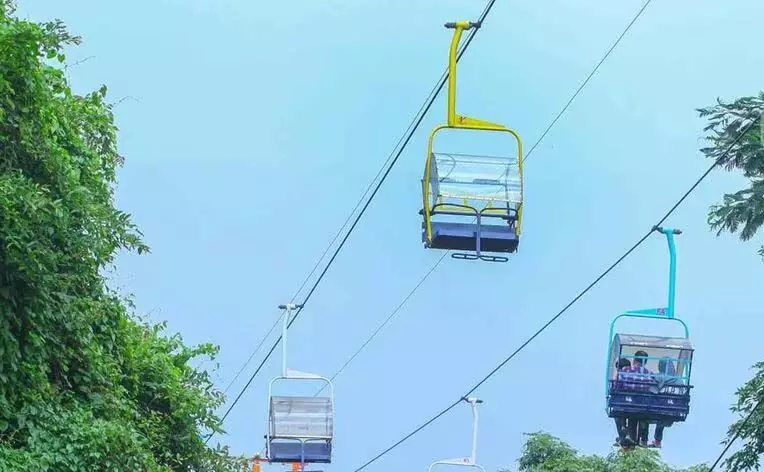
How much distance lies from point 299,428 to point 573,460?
569cm

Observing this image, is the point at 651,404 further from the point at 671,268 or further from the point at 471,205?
the point at 471,205

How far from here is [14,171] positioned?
11.1 meters

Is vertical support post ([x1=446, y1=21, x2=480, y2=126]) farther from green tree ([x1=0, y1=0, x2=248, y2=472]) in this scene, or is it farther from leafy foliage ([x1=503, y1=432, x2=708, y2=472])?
leafy foliage ([x1=503, y1=432, x2=708, y2=472])

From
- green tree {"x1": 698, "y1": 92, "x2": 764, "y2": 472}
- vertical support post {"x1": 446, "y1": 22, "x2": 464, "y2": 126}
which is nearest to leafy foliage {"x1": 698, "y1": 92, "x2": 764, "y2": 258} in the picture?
green tree {"x1": 698, "y1": 92, "x2": 764, "y2": 472}

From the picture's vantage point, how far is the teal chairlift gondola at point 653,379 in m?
21.2

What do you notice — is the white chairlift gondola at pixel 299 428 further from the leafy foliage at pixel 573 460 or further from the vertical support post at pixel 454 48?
the vertical support post at pixel 454 48

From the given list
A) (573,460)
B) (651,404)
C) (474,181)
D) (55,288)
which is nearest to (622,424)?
(651,404)

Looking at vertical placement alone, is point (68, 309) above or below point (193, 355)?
below

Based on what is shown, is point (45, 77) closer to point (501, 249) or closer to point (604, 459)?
point (501, 249)

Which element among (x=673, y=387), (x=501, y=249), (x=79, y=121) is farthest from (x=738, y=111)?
(x=79, y=121)

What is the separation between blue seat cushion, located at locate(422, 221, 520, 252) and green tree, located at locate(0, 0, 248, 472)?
2.58 meters

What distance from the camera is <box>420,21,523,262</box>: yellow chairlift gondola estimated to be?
13.4 metres

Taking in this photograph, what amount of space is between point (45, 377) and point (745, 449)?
35.2ft

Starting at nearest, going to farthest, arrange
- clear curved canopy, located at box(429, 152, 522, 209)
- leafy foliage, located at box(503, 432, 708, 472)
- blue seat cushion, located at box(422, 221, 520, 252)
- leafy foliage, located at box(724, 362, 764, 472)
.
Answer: blue seat cushion, located at box(422, 221, 520, 252), clear curved canopy, located at box(429, 152, 522, 209), leafy foliage, located at box(724, 362, 764, 472), leafy foliage, located at box(503, 432, 708, 472)
